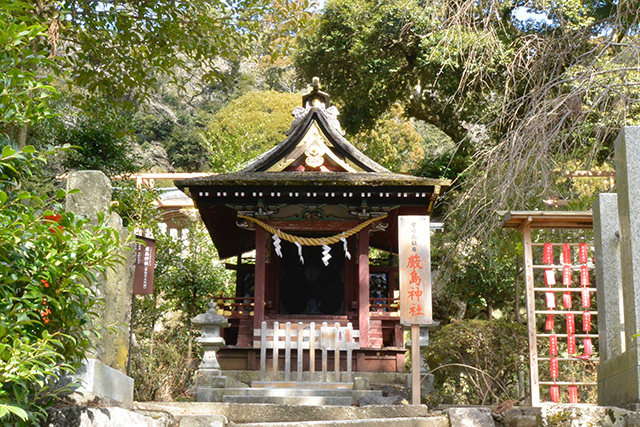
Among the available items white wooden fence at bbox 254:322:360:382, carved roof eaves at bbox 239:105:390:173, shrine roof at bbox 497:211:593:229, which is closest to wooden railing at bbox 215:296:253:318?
white wooden fence at bbox 254:322:360:382

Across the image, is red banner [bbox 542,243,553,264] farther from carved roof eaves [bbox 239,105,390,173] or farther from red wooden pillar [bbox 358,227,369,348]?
carved roof eaves [bbox 239,105,390,173]

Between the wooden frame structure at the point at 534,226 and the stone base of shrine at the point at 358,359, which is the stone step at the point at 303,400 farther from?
the wooden frame structure at the point at 534,226

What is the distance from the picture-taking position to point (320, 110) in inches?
557

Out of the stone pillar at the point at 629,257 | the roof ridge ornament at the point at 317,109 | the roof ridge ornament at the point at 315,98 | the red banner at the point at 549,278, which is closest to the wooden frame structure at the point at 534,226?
the red banner at the point at 549,278

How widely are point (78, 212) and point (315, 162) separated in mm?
8210

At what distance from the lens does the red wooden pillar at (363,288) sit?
12367 millimetres

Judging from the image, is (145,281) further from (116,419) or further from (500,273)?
(500,273)

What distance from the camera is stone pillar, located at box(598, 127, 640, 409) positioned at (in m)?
5.59

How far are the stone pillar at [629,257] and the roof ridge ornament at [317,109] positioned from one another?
8536 mm

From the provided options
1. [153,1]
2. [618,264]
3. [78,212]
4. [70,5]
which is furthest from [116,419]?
[70,5]

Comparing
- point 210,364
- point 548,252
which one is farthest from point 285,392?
point 548,252

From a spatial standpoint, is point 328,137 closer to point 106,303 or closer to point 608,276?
point 608,276

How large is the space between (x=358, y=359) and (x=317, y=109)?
5.11m

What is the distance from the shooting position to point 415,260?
8336 millimetres
